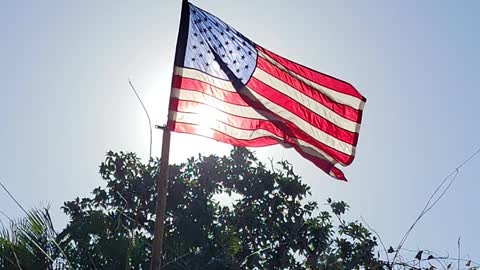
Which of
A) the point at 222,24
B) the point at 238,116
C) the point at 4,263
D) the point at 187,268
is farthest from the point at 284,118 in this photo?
the point at 187,268

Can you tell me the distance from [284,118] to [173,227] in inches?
467

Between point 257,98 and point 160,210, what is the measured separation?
6.08ft

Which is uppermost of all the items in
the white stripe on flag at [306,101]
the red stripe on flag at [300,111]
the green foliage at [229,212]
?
the green foliage at [229,212]

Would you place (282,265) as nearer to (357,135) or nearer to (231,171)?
(231,171)

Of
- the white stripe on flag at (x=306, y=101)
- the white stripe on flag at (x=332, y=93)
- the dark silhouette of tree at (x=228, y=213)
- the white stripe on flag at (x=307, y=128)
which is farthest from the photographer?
the dark silhouette of tree at (x=228, y=213)

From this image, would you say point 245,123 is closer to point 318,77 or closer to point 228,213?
point 318,77

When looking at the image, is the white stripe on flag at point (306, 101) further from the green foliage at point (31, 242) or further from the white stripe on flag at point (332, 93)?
the green foliage at point (31, 242)

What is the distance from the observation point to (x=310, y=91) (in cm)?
775

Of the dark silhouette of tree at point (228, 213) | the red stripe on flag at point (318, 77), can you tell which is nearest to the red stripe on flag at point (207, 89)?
the red stripe on flag at point (318, 77)

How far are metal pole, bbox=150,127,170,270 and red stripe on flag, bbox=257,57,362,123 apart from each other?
1671 mm

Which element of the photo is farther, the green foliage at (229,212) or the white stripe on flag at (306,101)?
the green foliage at (229,212)

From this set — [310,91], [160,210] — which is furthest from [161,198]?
[310,91]

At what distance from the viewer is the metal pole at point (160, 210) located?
5754 millimetres

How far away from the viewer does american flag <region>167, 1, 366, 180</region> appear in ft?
22.9
